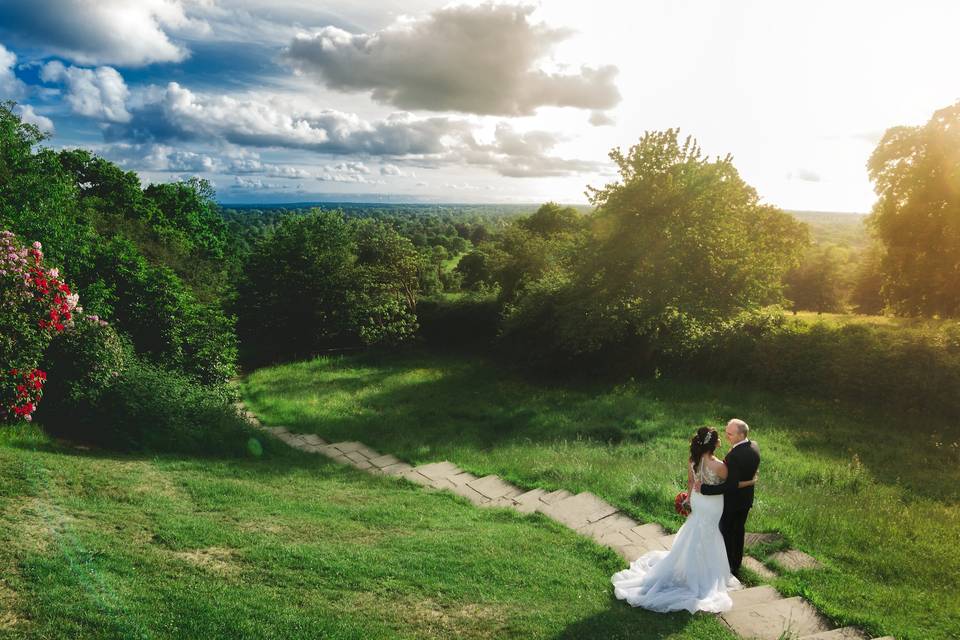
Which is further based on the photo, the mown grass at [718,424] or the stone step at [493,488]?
the stone step at [493,488]

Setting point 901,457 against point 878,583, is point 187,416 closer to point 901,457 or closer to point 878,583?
point 878,583

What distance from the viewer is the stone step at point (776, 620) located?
590cm

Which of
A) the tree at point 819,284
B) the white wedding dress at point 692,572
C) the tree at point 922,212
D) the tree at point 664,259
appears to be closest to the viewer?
the white wedding dress at point 692,572

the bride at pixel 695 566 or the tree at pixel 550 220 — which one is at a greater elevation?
the tree at pixel 550 220

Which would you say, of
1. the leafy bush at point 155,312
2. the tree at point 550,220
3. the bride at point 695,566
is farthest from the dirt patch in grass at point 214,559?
the tree at point 550,220

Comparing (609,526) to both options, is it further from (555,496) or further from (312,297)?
(312,297)

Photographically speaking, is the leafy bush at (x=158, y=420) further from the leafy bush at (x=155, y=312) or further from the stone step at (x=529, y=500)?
the stone step at (x=529, y=500)

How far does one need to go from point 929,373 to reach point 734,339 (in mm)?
5716

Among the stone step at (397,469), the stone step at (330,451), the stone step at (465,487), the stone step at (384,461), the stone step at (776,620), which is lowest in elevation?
the stone step at (330,451)

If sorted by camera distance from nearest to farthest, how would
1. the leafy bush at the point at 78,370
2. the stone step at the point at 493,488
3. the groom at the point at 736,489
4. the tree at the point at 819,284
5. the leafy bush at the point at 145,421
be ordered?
the groom at the point at 736,489 → the stone step at the point at 493,488 → the leafy bush at the point at 145,421 → the leafy bush at the point at 78,370 → the tree at the point at 819,284

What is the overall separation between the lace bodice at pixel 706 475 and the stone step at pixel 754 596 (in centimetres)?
139

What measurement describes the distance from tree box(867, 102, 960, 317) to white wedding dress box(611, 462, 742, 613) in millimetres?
24470

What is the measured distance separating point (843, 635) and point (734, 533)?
157 centimetres

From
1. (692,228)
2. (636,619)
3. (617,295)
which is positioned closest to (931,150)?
(692,228)
